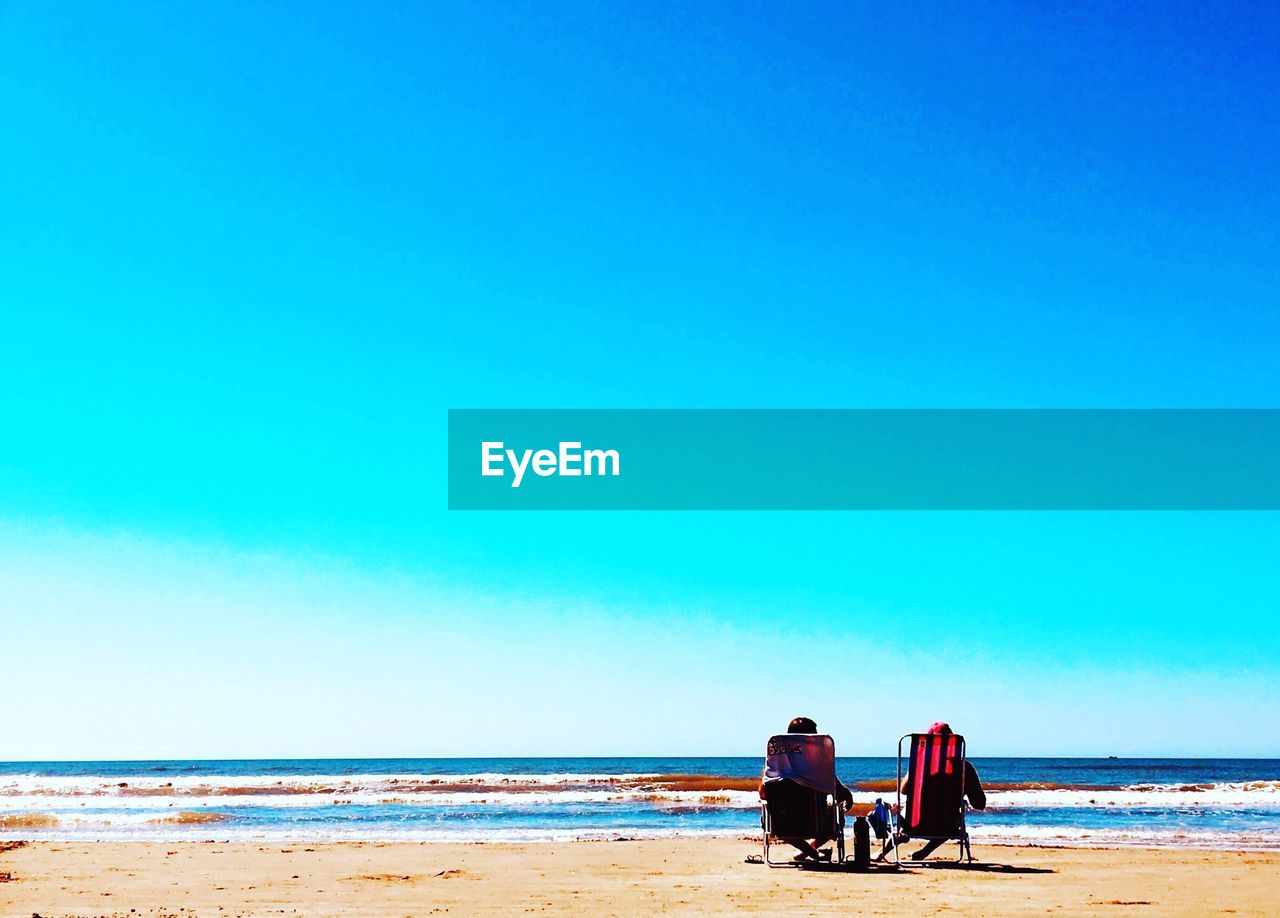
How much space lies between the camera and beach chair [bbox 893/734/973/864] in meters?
12.8

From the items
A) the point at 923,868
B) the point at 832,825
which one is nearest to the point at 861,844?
the point at 832,825

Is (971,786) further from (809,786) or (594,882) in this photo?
(594,882)

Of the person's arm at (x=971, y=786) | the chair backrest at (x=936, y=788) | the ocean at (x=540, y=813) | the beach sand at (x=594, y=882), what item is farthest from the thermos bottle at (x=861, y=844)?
the ocean at (x=540, y=813)

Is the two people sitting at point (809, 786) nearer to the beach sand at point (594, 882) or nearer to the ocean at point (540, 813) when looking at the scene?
the beach sand at point (594, 882)

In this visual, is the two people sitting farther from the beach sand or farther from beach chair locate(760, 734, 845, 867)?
the beach sand

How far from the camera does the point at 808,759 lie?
40.6 ft

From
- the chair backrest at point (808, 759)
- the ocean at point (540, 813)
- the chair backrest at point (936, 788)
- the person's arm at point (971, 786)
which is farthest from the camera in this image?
the ocean at point (540, 813)

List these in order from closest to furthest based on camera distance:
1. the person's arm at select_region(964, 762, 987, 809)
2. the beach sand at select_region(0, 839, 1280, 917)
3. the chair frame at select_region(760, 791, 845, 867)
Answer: the beach sand at select_region(0, 839, 1280, 917)
the chair frame at select_region(760, 791, 845, 867)
the person's arm at select_region(964, 762, 987, 809)

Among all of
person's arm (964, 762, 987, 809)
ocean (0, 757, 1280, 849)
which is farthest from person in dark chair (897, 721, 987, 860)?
ocean (0, 757, 1280, 849)

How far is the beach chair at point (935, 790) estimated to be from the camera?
41.9 ft

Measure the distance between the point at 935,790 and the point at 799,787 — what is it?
172 centimetres

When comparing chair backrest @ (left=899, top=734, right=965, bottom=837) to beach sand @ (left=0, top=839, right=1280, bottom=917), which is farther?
chair backrest @ (left=899, top=734, right=965, bottom=837)

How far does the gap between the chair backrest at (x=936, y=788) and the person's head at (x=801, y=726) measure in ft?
3.97

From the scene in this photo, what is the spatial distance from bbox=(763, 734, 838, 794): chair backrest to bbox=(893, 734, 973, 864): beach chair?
3.41ft
